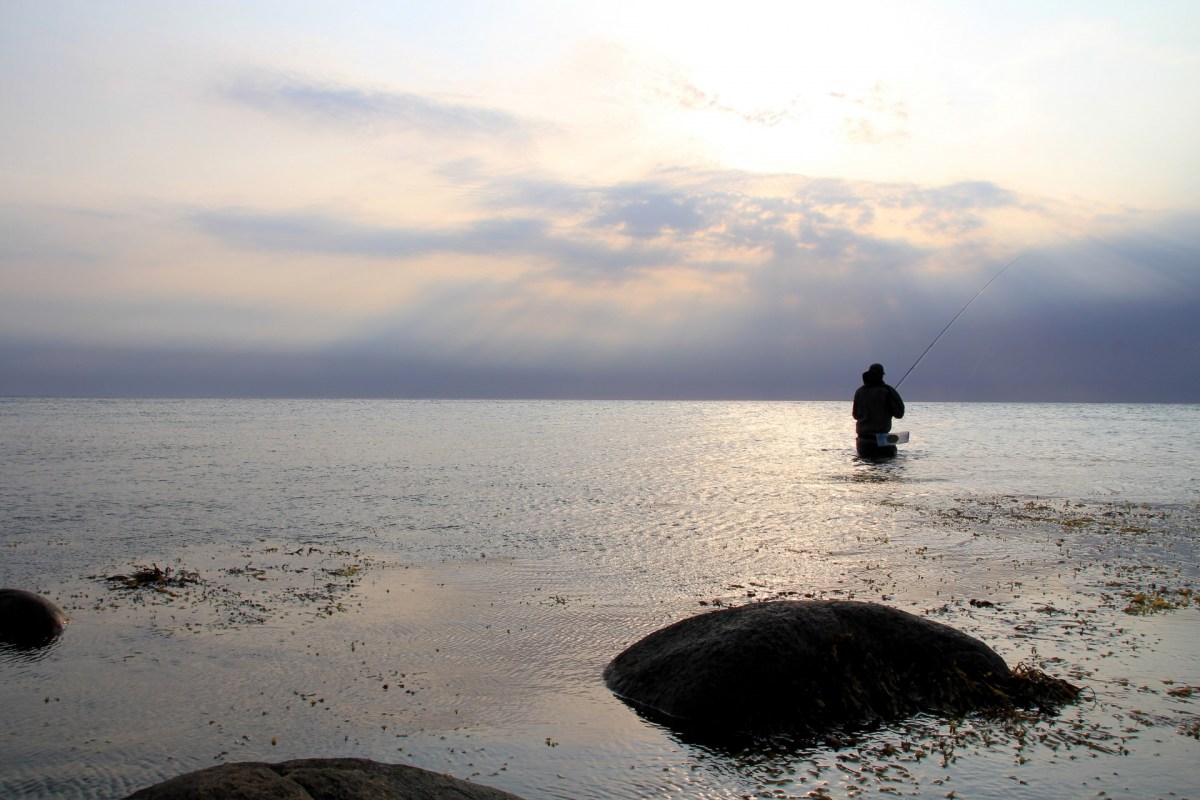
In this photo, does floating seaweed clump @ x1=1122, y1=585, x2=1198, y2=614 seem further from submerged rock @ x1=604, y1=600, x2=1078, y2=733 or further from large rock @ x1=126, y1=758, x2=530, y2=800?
large rock @ x1=126, y1=758, x2=530, y2=800

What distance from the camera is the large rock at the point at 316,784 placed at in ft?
13.2

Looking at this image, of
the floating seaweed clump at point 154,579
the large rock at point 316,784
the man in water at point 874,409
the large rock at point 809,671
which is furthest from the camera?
the man in water at point 874,409

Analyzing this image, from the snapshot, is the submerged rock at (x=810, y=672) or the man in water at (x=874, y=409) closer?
the submerged rock at (x=810, y=672)

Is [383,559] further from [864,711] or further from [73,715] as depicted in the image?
[864,711]

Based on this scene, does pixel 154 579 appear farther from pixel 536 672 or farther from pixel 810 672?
pixel 810 672

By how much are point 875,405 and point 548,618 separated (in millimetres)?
23418

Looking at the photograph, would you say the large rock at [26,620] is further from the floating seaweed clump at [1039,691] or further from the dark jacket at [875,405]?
the dark jacket at [875,405]

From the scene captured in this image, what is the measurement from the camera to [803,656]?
6801mm

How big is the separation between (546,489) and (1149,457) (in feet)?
87.1

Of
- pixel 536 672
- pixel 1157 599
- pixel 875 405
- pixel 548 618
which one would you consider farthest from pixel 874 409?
pixel 536 672

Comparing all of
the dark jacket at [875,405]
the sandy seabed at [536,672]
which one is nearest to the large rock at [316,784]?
the sandy seabed at [536,672]

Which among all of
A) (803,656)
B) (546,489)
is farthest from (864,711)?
(546,489)

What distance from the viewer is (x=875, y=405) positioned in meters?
30.8

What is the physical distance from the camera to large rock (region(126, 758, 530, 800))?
4.02 metres
